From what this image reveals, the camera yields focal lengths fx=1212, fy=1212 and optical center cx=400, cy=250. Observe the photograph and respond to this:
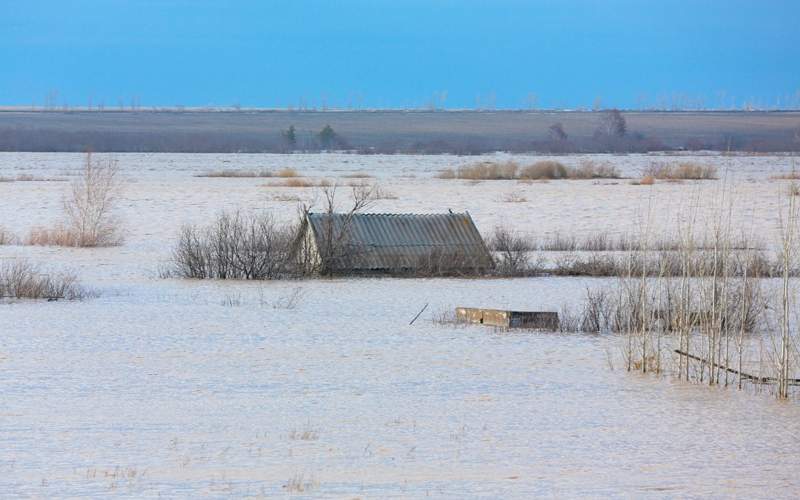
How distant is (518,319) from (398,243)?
7.28 m

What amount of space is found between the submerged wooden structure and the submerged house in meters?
6.17

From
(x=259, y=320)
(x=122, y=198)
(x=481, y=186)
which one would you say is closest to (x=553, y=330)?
(x=259, y=320)

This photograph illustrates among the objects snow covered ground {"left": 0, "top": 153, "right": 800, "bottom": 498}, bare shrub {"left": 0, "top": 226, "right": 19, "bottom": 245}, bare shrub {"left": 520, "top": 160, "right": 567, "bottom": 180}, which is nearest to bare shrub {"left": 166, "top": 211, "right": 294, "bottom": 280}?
snow covered ground {"left": 0, "top": 153, "right": 800, "bottom": 498}

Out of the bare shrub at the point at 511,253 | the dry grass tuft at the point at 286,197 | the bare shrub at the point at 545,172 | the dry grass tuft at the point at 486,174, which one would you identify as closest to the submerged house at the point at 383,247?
the bare shrub at the point at 511,253

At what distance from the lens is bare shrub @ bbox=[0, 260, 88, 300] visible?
18609mm

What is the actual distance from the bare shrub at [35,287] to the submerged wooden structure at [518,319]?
6.48 m

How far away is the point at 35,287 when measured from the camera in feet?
61.3

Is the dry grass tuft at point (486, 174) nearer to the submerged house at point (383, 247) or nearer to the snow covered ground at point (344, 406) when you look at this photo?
the submerged house at point (383, 247)

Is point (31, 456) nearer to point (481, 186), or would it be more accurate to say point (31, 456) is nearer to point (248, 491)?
point (248, 491)

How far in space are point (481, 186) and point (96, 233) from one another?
26021mm

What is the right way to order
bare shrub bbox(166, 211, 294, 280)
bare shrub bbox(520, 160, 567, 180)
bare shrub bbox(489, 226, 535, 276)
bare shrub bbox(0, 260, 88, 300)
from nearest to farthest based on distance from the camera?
bare shrub bbox(0, 260, 88, 300), bare shrub bbox(166, 211, 294, 280), bare shrub bbox(489, 226, 535, 276), bare shrub bbox(520, 160, 567, 180)

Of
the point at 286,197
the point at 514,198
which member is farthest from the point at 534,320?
the point at 514,198

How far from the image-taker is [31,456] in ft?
30.5

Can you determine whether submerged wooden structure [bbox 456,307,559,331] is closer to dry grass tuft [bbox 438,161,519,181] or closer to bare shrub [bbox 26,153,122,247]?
bare shrub [bbox 26,153,122,247]
